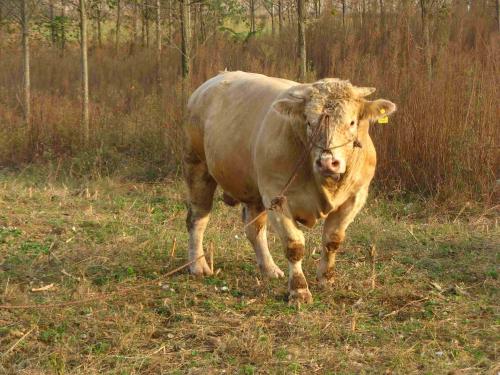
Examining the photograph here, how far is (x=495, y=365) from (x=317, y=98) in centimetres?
193

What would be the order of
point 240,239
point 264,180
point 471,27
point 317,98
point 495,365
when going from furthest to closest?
point 471,27, point 240,239, point 264,180, point 317,98, point 495,365

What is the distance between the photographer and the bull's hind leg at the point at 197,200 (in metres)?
6.10

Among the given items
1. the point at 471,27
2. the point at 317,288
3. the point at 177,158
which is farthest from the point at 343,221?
the point at 471,27

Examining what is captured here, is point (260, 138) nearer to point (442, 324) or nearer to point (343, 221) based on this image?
point (343, 221)

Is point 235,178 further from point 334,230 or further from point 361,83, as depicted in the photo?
point 361,83

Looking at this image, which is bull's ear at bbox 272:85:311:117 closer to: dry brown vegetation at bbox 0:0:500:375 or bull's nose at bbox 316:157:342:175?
bull's nose at bbox 316:157:342:175

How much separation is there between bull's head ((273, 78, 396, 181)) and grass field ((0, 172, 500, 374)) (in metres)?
1.06

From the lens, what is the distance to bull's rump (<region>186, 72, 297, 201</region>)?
539cm

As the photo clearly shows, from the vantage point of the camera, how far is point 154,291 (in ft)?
17.2

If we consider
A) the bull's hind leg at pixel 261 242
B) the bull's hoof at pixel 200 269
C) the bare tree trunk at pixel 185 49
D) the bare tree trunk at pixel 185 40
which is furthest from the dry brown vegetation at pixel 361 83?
the bull's hoof at pixel 200 269

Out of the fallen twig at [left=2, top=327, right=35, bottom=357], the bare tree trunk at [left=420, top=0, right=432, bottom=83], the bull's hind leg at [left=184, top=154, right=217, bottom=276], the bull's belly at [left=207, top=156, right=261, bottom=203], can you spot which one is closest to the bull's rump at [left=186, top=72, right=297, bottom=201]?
the bull's belly at [left=207, top=156, right=261, bottom=203]

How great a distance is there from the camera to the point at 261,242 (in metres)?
5.86

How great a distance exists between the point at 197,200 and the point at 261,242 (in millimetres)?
718

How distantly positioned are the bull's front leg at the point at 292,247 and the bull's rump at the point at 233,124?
546 millimetres
